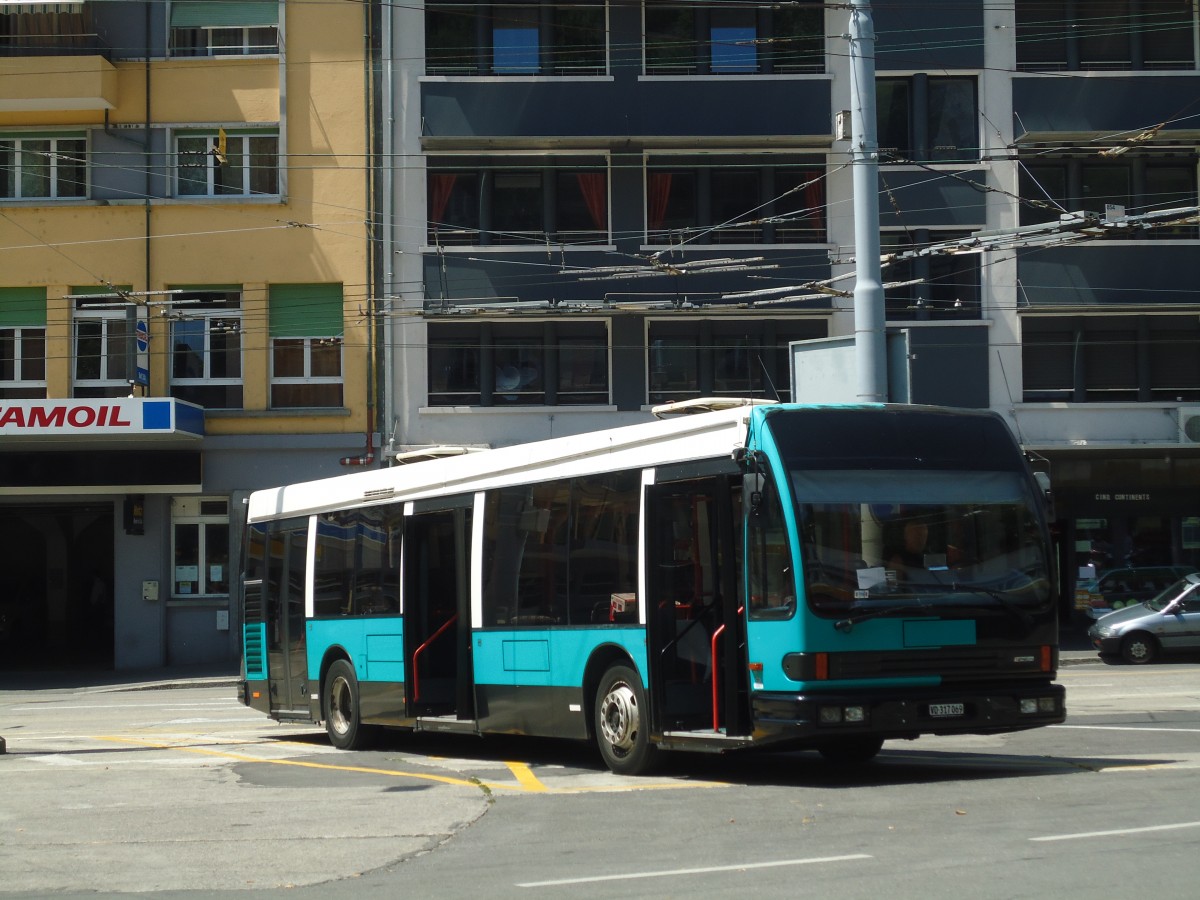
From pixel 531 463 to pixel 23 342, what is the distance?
22189 millimetres

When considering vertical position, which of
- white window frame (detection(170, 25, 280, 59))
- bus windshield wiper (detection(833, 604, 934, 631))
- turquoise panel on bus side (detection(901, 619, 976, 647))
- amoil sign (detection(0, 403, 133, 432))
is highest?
white window frame (detection(170, 25, 280, 59))

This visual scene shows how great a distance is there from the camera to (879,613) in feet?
37.1

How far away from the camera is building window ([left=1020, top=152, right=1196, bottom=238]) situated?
32.6 metres

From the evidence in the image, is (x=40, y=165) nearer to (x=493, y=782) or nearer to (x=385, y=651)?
(x=385, y=651)

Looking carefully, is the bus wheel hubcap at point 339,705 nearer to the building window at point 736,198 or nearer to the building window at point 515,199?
the building window at point 515,199

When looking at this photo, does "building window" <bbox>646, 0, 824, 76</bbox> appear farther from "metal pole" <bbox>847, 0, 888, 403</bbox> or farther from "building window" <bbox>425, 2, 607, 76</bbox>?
"metal pole" <bbox>847, 0, 888, 403</bbox>

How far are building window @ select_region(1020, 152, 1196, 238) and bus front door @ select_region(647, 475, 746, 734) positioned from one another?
2236 centimetres

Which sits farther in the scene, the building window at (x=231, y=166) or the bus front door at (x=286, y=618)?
the building window at (x=231, y=166)

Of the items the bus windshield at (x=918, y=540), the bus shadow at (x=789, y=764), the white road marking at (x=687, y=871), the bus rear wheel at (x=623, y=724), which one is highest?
the bus windshield at (x=918, y=540)

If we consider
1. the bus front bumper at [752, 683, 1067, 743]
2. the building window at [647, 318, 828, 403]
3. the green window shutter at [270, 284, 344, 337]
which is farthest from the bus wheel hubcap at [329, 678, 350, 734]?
the green window shutter at [270, 284, 344, 337]

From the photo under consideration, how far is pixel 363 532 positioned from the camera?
16.9 meters

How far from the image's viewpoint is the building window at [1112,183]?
107 feet

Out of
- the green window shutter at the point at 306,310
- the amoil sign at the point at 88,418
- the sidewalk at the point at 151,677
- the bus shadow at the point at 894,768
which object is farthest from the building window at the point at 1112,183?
the bus shadow at the point at 894,768

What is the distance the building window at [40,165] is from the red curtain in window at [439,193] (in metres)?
7.15
